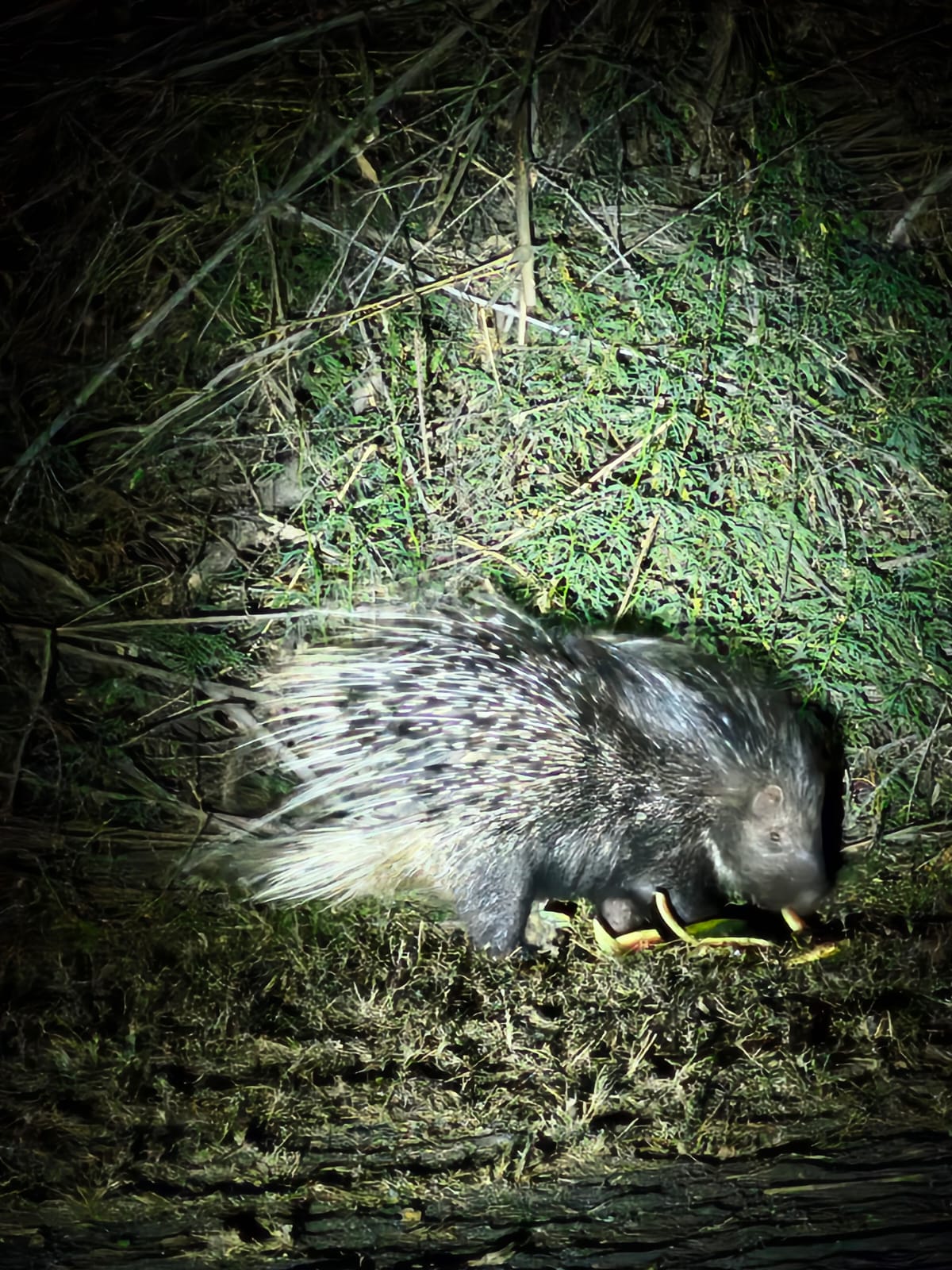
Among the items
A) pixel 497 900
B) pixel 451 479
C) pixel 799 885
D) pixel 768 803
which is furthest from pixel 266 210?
pixel 799 885

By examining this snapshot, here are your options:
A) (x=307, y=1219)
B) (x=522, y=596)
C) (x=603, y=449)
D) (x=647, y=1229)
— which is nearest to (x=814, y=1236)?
(x=647, y=1229)

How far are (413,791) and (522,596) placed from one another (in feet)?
1.90

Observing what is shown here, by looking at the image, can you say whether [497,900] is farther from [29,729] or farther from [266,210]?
[266,210]

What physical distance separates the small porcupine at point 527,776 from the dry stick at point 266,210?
0.77 m

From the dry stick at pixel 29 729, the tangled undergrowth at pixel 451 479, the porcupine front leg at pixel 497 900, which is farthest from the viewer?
the dry stick at pixel 29 729

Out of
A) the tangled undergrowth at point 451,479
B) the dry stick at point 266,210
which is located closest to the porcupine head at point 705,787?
the tangled undergrowth at point 451,479

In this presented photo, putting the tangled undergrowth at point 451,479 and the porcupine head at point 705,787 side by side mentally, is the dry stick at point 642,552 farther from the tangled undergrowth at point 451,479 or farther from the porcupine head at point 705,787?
the porcupine head at point 705,787

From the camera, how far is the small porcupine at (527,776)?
80.0 inches

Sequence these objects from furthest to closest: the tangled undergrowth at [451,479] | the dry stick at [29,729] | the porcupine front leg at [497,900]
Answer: the dry stick at [29,729], the porcupine front leg at [497,900], the tangled undergrowth at [451,479]

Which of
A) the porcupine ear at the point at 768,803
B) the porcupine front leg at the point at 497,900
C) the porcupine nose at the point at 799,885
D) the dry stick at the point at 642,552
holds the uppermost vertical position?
the dry stick at the point at 642,552

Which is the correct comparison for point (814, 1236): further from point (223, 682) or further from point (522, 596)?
point (223, 682)

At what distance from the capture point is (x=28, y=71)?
2.05 meters

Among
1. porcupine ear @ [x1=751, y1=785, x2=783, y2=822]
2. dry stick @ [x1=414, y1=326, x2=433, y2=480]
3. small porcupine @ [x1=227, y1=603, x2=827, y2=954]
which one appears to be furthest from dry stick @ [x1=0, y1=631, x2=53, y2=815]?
porcupine ear @ [x1=751, y1=785, x2=783, y2=822]

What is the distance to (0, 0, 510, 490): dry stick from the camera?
6.81 feet
